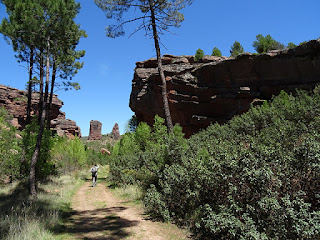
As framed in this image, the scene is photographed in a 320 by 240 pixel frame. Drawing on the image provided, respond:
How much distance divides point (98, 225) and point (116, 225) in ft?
1.80

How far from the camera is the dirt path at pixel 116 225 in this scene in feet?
16.1

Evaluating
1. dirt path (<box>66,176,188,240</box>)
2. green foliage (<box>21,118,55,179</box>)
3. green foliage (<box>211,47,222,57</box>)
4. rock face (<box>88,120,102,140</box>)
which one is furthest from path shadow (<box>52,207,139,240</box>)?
rock face (<box>88,120,102,140</box>)

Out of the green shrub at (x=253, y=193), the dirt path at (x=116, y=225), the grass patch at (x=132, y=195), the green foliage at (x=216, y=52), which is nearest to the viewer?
the green shrub at (x=253, y=193)

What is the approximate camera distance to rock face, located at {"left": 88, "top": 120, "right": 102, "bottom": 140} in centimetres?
8825

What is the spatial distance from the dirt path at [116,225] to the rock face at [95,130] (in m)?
84.2

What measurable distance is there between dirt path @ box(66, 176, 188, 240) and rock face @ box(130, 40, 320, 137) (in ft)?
72.8

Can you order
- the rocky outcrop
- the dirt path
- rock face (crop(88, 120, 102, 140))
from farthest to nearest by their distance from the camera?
rock face (crop(88, 120, 102, 140))
the rocky outcrop
the dirt path

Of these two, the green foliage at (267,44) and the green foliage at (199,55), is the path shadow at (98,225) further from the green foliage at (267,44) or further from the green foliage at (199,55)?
the green foliage at (267,44)

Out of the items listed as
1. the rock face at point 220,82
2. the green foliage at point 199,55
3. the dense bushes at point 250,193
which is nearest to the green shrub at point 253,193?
the dense bushes at point 250,193

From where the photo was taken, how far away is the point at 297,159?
13.6 feet

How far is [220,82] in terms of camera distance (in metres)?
27.1

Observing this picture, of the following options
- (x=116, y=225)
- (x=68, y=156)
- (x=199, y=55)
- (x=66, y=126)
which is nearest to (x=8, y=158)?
(x=116, y=225)

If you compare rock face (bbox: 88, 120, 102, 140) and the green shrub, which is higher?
rock face (bbox: 88, 120, 102, 140)

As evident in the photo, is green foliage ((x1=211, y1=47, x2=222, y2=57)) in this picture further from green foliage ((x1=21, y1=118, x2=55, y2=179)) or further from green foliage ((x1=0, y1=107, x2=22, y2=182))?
green foliage ((x1=0, y1=107, x2=22, y2=182))
